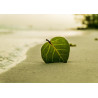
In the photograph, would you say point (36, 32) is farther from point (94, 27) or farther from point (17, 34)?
point (94, 27)

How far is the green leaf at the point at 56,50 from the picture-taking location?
1.54 meters

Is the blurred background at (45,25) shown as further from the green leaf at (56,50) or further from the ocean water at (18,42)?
the green leaf at (56,50)

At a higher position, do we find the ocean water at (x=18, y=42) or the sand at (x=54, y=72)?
the sand at (x=54, y=72)

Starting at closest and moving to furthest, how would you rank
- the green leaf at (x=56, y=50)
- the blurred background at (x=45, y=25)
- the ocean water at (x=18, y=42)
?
the green leaf at (x=56, y=50) < the ocean water at (x=18, y=42) < the blurred background at (x=45, y=25)

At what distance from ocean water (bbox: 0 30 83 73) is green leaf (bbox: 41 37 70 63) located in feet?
0.97

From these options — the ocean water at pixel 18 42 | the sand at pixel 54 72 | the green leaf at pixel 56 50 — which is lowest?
the ocean water at pixel 18 42

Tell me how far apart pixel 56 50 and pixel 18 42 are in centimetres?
158

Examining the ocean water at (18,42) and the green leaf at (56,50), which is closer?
the green leaf at (56,50)

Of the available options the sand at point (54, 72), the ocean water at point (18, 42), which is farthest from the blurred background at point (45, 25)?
the sand at point (54, 72)

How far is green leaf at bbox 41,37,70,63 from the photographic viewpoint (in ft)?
5.06

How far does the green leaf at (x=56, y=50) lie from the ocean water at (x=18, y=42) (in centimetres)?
30

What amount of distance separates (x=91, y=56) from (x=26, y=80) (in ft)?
2.54

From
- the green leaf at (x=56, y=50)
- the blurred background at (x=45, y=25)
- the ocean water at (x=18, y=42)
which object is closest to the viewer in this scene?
the green leaf at (x=56, y=50)

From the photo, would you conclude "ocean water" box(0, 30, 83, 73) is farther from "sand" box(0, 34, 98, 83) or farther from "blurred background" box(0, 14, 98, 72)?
"sand" box(0, 34, 98, 83)
